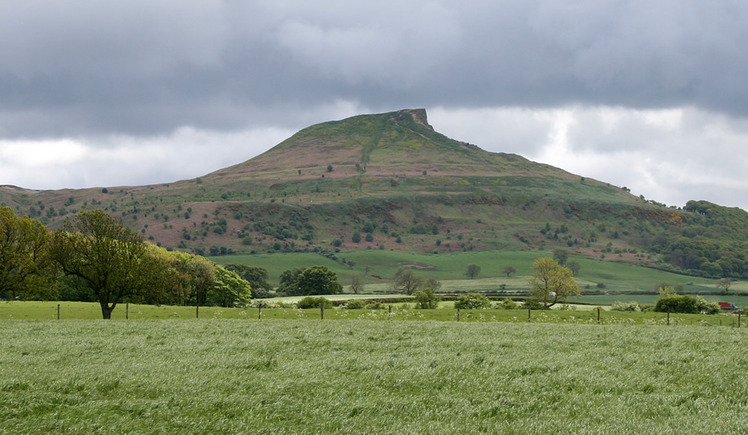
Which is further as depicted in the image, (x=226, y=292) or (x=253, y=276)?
(x=253, y=276)

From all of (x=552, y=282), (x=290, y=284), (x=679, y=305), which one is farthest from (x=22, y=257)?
(x=290, y=284)

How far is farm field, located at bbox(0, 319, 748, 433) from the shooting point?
13.5 meters

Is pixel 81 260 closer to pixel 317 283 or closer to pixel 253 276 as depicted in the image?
pixel 317 283

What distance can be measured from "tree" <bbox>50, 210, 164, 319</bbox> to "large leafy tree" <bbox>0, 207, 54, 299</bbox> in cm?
133

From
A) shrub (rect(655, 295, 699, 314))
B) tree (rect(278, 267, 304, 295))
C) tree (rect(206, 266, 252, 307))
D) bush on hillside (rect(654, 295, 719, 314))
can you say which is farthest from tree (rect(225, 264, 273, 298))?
bush on hillside (rect(654, 295, 719, 314))

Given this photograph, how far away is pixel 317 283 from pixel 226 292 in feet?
134

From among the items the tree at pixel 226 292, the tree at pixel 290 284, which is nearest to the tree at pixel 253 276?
the tree at pixel 290 284

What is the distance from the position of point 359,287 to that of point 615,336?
138m

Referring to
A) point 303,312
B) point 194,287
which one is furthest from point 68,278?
point 303,312

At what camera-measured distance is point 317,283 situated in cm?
13800

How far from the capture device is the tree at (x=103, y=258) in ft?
164

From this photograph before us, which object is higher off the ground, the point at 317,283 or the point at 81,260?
the point at 81,260

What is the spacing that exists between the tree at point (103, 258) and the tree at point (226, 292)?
4678 cm

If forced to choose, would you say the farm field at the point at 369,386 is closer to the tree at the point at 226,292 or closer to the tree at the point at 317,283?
the tree at the point at 226,292
